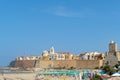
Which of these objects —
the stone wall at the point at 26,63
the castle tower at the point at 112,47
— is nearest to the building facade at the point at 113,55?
the castle tower at the point at 112,47

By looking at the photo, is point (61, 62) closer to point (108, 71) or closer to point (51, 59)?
point (51, 59)

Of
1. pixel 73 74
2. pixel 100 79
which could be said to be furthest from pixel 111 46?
pixel 100 79

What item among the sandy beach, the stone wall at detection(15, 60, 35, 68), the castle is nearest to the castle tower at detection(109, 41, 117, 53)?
the castle

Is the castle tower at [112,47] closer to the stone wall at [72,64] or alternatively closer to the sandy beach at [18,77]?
the stone wall at [72,64]

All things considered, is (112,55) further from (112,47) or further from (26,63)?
(26,63)

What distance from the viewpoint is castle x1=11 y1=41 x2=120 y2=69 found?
213ft

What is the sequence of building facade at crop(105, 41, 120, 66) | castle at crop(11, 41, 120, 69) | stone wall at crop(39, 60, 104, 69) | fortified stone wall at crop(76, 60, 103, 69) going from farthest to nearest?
stone wall at crop(39, 60, 104, 69) < fortified stone wall at crop(76, 60, 103, 69) < castle at crop(11, 41, 120, 69) < building facade at crop(105, 41, 120, 66)

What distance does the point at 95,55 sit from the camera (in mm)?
77625

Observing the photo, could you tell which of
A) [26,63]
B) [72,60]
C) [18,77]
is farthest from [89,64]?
[18,77]

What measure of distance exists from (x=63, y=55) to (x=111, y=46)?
49.1ft

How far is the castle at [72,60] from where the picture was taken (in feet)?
213

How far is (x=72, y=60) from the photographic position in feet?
235

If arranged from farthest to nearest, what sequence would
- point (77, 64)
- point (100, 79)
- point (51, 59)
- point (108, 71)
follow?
point (51, 59) < point (77, 64) < point (108, 71) < point (100, 79)

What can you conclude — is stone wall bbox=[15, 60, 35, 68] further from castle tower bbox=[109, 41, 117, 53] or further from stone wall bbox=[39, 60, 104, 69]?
castle tower bbox=[109, 41, 117, 53]
